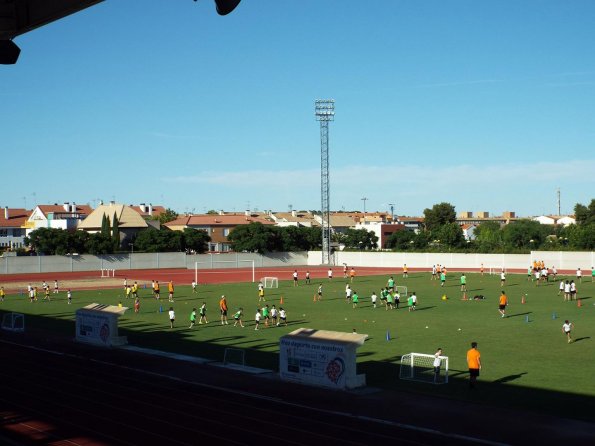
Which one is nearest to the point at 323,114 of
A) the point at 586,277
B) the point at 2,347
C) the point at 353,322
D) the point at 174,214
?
the point at 586,277

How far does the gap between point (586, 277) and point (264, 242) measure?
4329 cm

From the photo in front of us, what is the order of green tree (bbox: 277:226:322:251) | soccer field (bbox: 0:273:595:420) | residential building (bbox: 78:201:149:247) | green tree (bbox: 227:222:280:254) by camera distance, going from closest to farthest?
1. soccer field (bbox: 0:273:595:420)
2. green tree (bbox: 227:222:280:254)
3. green tree (bbox: 277:226:322:251)
4. residential building (bbox: 78:201:149:247)

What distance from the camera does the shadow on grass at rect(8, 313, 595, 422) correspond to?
715 inches

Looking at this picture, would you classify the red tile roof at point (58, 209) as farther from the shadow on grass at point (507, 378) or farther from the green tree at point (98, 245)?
the shadow on grass at point (507, 378)

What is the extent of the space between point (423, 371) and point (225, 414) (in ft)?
23.8

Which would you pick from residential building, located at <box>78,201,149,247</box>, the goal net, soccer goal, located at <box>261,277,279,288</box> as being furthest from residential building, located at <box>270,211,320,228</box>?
the goal net

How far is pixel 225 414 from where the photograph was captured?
58.5 ft

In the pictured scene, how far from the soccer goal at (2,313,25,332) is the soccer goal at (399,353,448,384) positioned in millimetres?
19301

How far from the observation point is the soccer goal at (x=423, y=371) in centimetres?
2116

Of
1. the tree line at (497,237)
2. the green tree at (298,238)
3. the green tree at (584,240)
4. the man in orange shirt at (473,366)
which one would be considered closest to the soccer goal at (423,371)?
the man in orange shirt at (473,366)

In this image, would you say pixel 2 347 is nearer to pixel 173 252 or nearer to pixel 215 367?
pixel 215 367

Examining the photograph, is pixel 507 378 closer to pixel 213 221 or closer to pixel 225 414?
pixel 225 414

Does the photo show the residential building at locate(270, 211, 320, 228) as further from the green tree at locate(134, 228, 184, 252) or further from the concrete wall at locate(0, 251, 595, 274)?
the green tree at locate(134, 228, 184, 252)


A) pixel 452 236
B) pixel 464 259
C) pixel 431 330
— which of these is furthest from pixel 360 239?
pixel 431 330
